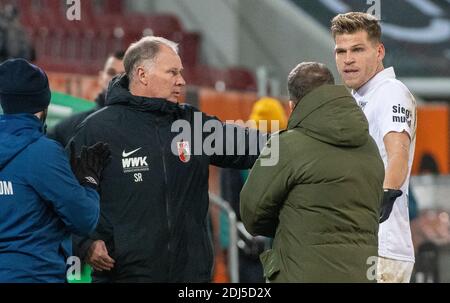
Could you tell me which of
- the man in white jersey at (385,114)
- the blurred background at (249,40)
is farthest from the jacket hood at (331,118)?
the blurred background at (249,40)

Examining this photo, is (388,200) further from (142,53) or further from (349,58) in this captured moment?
(142,53)

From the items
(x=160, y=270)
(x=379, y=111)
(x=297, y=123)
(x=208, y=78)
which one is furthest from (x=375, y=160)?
(x=208, y=78)

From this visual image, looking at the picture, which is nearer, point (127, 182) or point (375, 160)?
point (375, 160)

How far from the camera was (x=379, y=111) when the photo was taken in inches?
195

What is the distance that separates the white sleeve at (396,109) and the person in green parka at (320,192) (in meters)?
0.60

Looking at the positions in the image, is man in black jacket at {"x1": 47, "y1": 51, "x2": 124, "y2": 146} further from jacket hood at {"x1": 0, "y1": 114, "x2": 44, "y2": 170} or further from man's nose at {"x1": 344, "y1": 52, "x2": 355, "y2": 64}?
man's nose at {"x1": 344, "y1": 52, "x2": 355, "y2": 64}

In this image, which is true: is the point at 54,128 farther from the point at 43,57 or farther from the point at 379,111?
the point at 43,57

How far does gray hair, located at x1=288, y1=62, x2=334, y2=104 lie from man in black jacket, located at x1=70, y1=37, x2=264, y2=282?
2.57 feet

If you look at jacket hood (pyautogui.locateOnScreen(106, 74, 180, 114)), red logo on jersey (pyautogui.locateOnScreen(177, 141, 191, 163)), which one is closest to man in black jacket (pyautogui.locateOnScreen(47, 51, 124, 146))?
jacket hood (pyautogui.locateOnScreen(106, 74, 180, 114))

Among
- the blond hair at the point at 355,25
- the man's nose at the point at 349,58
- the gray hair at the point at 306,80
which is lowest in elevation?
the gray hair at the point at 306,80

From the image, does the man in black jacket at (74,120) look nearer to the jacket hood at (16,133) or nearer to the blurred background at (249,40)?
the jacket hood at (16,133)

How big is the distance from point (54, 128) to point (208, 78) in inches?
309

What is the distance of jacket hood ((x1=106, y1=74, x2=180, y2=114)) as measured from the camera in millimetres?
5012

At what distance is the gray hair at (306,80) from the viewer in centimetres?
434
